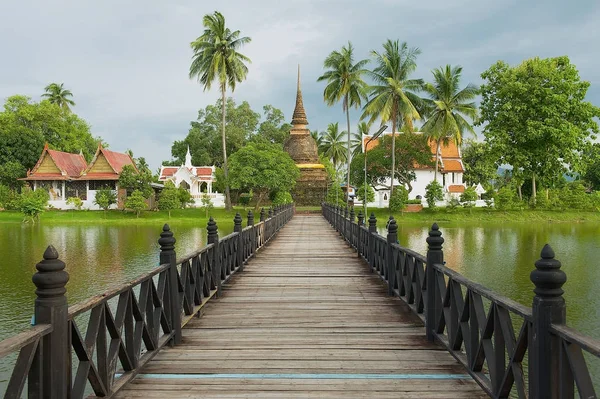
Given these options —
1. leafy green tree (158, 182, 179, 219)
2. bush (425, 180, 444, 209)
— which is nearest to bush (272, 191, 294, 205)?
leafy green tree (158, 182, 179, 219)

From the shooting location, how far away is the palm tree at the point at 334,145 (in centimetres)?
7081

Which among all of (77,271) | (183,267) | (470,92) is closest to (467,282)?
(183,267)

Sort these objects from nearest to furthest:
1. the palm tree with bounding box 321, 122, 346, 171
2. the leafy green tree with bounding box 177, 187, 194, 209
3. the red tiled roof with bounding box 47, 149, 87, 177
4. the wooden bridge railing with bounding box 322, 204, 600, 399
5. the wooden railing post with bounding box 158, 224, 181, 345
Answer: the wooden bridge railing with bounding box 322, 204, 600, 399
the wooden railing post with bounding box 158, 224, 181, 345
the leafy green tree with bounding box 177, 187, 194, 209
the red tiled roof with bounding box 47, 149, 87, 177
the palm tree with bounding box 321, 122, 346, 171

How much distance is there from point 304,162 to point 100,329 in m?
49.8

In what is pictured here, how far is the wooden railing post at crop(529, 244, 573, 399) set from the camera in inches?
120

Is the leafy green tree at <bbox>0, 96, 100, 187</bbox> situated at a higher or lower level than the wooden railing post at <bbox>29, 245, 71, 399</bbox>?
higher

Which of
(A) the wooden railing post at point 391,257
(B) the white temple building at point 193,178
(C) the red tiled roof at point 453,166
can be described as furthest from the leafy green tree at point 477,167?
(A) the wooden railing post at point 391,257

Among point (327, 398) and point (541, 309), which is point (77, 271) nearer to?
point (327, 398)

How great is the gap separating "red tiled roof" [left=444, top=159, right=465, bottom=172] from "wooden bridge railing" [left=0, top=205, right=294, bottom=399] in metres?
49.0

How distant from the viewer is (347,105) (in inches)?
1742

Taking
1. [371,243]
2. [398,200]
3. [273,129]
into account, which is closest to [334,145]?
[273,129]

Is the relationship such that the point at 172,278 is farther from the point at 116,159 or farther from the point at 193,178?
the point at 193,178

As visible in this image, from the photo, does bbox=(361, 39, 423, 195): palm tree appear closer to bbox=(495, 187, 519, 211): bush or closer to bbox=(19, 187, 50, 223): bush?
bbox=(495, 187, 519, 211): bush

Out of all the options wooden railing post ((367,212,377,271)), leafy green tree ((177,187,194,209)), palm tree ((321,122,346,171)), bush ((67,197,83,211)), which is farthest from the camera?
palm tree ((321,122,346,171))
